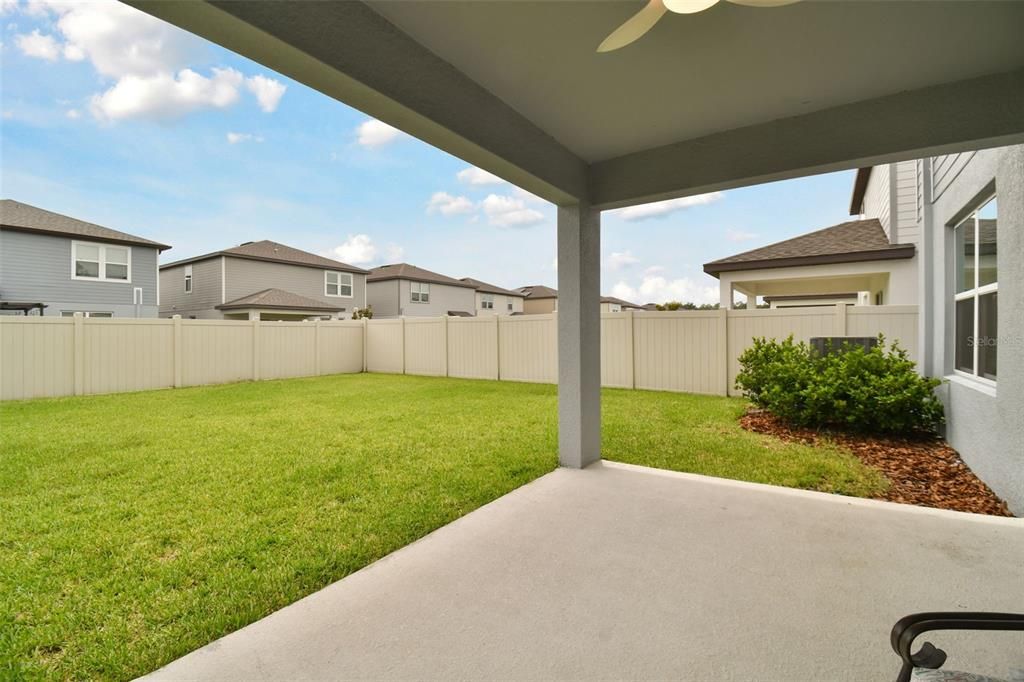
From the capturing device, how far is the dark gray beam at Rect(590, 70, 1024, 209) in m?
2.73

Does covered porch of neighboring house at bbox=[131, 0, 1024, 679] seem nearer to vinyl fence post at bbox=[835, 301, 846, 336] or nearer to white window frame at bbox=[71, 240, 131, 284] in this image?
vinyl fence post at bbox=[835, 301, 846, 336]

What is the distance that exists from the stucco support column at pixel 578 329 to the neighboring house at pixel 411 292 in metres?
20.8

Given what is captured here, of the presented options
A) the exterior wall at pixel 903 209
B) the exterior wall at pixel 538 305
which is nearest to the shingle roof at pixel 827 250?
the exterior wall at pixel 903 209

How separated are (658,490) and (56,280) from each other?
56.5ft

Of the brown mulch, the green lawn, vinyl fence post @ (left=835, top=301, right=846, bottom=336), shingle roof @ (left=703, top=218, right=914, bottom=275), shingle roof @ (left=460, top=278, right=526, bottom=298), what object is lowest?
the brown mulch

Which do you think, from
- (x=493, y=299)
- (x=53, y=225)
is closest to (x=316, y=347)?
(x=53, y=225)

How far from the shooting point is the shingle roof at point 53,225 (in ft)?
41.6

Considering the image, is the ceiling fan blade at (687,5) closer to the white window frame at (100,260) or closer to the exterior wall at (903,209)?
the exterior wall at (903,209)

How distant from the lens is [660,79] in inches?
111

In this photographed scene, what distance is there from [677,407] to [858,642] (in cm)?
561

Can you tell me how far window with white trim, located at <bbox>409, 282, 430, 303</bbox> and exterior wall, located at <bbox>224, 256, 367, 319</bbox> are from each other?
2932 mm

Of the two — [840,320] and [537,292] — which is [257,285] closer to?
[840,320]

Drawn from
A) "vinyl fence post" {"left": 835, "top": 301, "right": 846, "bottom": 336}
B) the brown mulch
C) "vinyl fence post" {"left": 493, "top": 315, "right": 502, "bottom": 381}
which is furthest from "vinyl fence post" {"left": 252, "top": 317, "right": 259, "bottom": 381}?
"vinyl fence post" {"left": 835, "top": 301, "right": 846, "bottom": 336}

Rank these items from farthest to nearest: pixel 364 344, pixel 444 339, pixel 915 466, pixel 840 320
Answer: pixel 364 344 < pixel 444 339 < pixel 840 320 < pixel 915 466
